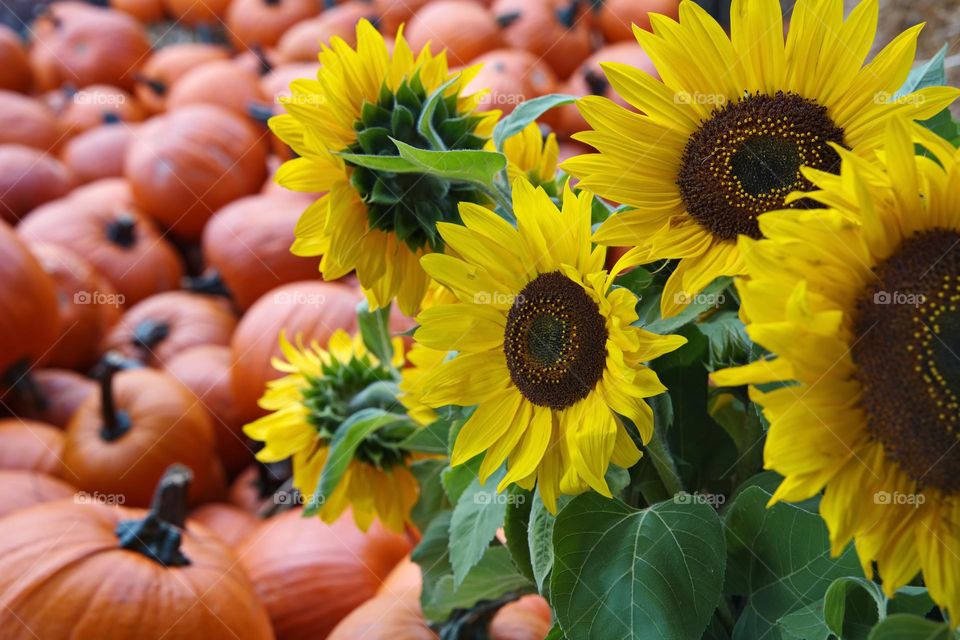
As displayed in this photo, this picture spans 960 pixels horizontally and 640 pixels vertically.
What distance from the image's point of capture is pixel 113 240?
5.94 ft

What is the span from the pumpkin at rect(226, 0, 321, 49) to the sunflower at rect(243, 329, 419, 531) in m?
2.03

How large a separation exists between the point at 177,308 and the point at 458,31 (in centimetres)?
90

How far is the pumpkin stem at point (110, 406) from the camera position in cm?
121

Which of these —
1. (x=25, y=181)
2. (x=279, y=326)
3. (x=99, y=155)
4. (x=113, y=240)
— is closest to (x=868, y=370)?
(x=279, y=326)

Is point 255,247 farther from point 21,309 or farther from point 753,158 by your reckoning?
point 753,158

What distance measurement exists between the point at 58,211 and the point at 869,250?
1789mm

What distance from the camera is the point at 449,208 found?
0.56 meters

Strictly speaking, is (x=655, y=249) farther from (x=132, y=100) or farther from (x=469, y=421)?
(x=132, y=100)

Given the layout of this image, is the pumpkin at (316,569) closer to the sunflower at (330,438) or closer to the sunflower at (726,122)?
the sunflower at (330,438)

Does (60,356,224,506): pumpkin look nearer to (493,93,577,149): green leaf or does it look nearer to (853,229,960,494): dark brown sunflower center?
(493,93,577,149): green leaf

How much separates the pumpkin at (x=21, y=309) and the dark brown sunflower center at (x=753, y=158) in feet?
4.01

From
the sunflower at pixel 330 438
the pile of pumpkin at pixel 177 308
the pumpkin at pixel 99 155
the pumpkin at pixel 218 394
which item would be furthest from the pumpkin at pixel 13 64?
the sunflower at pixel 330 438

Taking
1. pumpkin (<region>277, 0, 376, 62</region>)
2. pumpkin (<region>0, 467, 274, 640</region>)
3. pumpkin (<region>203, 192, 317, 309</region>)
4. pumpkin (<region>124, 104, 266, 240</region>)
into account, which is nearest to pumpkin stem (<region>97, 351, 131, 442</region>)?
pumpkin (<region>0, 467, 274, 640</region>)

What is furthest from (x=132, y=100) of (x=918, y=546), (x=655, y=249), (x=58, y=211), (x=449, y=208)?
(x=918, y=546)
